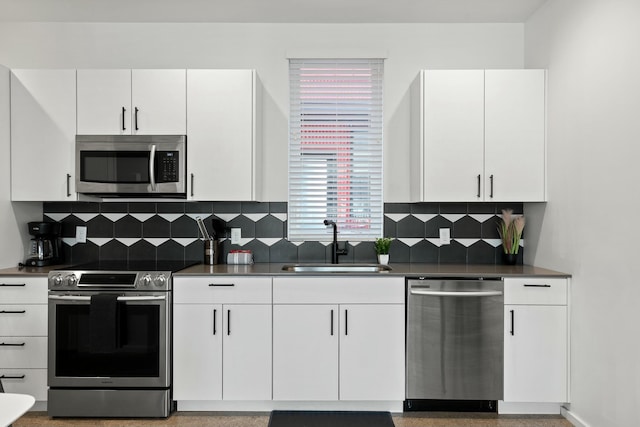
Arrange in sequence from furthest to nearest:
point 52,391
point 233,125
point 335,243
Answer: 1. point 335,243
2. point 233,125
3. point 52,391

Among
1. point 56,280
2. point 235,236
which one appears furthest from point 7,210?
point 235,236

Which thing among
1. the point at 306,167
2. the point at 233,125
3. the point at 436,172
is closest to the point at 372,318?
the point at 436,172

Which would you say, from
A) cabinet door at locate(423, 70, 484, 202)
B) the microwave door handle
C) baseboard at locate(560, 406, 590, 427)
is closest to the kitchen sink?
cabinet door at locate(423, 70, 484, 202)

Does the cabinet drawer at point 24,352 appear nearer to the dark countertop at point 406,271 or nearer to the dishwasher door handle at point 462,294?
the dark countertop at point 406,271

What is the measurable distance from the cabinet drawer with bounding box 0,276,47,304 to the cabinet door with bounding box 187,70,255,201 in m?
1.09


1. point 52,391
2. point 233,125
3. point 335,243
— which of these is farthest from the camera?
point 335,243

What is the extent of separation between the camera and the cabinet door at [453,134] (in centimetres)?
312

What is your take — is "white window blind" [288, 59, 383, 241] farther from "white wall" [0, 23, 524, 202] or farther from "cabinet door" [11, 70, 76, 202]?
"cabinet door" [11, 70, 76, 202]

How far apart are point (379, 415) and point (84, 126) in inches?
110

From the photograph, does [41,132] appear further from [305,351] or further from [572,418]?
[572,418]

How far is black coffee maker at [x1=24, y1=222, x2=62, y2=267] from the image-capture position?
10.6ft

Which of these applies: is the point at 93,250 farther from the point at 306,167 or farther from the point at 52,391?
the point at 306,167

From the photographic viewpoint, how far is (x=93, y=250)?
3537mm

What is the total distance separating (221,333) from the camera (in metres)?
2.88
